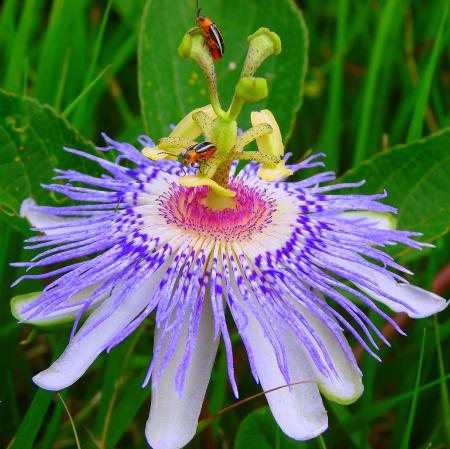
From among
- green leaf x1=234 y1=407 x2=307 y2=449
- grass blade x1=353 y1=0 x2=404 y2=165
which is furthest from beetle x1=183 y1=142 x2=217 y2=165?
grass blade x1=353 y1=0 x2=404 y2=165

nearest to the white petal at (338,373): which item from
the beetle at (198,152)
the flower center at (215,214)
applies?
the flower center at (215,214)

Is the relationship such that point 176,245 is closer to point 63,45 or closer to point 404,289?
point 404,289

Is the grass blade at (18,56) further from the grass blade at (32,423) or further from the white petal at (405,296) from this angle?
the white petal at (405,296)

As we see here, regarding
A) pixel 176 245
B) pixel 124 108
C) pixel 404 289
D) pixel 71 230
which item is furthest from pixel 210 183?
pixel 124 108

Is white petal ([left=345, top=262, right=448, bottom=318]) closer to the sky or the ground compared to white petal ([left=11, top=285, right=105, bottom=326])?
closer to the sky

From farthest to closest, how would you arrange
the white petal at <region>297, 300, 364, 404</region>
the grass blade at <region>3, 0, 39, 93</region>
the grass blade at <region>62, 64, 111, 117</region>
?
1. the grass blade at <region>3, 0, 39, 93</region>
2. the grass blade at <region>62, 64, 111, 117</region>
3. the white petal at <region>297, 300, 364, 404</region>

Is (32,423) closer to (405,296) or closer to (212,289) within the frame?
(212,289)

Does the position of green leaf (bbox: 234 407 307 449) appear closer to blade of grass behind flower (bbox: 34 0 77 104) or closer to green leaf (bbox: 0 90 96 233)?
green leaf (bbox: 0 90 96 233)
